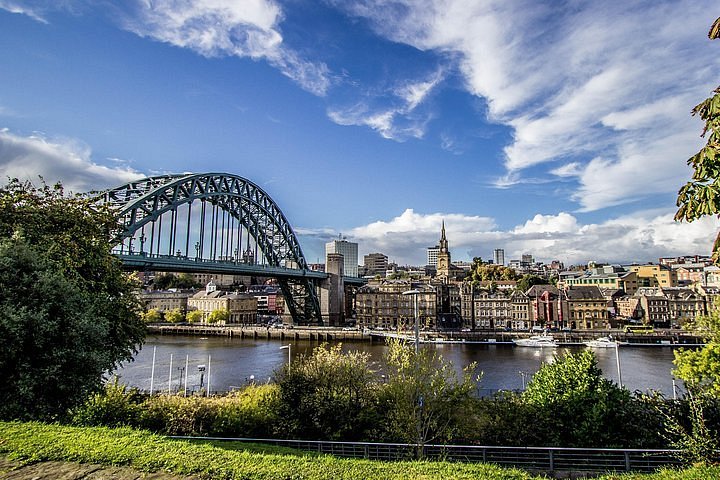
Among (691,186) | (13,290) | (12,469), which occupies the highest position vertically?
(691,186)

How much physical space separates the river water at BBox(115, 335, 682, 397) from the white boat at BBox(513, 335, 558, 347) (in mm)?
1607

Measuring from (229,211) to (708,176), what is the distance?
74.0m

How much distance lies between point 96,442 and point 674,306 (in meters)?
94.2

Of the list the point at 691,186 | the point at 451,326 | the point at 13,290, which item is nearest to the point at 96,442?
the point at 13,290

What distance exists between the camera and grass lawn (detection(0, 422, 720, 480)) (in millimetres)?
6730

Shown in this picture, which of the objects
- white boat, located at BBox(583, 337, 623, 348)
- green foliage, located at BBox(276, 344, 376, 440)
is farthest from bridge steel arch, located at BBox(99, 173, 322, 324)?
white boat, located at BBox(583, 337, 623, 348)

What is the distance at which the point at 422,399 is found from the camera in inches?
533

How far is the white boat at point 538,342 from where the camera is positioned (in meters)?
62.1

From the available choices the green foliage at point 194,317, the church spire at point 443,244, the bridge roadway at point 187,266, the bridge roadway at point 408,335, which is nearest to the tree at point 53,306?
the bridge roadway at point 187,266

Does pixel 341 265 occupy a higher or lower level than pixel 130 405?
higher

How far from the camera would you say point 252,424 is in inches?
627

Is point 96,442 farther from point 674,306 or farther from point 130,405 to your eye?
point 674,306

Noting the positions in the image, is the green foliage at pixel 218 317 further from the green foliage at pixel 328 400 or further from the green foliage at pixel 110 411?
the green foliage at pixel 328 400

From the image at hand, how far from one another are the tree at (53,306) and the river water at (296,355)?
43.7ft
